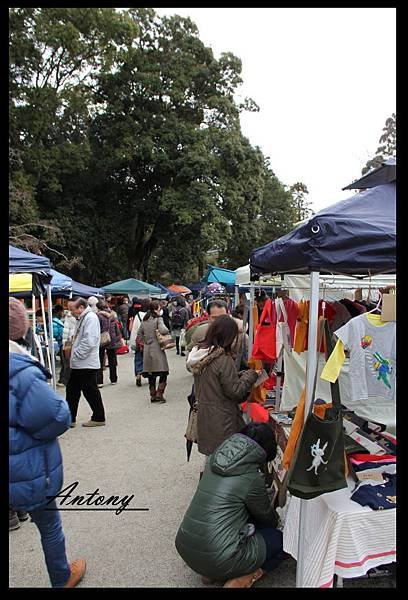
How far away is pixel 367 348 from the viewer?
241cm

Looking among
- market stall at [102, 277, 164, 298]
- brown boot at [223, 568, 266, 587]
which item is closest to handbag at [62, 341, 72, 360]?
brown boot at [223, 568, 266, 587]

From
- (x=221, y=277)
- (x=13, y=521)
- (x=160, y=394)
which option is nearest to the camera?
(x=13, y=521)

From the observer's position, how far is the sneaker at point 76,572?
2549mm

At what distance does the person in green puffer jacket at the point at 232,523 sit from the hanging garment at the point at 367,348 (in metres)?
0.77

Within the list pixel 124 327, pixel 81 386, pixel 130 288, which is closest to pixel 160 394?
pixel 81 386

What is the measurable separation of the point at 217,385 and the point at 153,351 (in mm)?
3789

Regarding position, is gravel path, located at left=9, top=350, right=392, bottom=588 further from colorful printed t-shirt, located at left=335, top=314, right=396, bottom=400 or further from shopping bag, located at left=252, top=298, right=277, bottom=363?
shopping bag, located at left=252, top=298, right=277, bottom=363

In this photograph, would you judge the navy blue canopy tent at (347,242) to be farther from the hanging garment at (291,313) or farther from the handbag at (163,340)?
the handbag at (163,340)

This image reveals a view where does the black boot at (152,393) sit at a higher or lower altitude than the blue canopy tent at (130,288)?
lower

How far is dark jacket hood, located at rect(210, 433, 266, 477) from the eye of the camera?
252 centimetres

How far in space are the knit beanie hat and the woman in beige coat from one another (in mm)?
4814

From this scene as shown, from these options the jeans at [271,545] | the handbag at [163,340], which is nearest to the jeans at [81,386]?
the handbag at [163,340]

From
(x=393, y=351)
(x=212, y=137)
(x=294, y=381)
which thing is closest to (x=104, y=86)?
(x=212, y=137)

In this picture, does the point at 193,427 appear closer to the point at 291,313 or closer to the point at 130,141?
the point at 291,313
